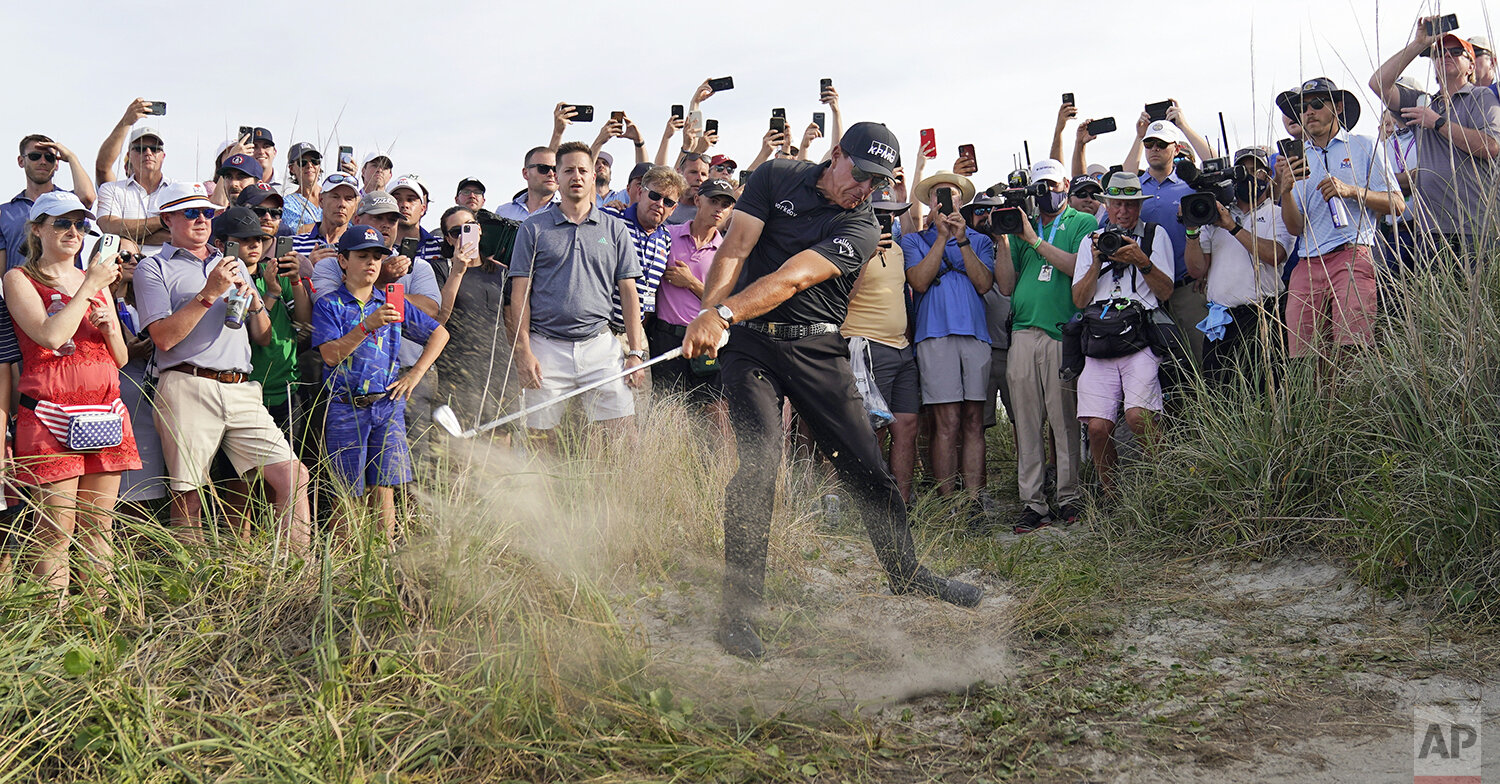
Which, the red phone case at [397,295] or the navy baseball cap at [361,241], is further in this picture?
the red phone case at [397,295]

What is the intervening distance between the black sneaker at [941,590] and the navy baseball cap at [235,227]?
352cm

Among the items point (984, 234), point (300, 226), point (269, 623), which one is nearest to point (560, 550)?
point (269, 623)

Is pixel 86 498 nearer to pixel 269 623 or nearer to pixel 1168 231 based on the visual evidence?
pixel 269 623

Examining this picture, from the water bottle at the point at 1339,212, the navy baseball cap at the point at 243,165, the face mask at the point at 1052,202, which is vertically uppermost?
the navy baseball cap at the point at 243,165

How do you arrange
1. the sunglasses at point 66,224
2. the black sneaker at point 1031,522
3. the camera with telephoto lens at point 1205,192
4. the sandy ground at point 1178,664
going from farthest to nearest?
the black sneaker at point 1031,522, the camera with telephoto lens at point 1205,192, the sunglasses at point 66,224, the sandy ground at point 1178,664

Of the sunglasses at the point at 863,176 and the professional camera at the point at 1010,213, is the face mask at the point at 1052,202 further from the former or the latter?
the sunglasses at the point at 863,176

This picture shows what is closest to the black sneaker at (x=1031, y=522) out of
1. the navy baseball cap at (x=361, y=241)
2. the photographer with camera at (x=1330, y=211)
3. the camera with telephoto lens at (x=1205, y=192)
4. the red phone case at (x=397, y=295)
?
the photographer with camera at (x=1330, y=211)

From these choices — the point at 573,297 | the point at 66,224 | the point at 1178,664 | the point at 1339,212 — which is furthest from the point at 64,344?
the point at 1339,212

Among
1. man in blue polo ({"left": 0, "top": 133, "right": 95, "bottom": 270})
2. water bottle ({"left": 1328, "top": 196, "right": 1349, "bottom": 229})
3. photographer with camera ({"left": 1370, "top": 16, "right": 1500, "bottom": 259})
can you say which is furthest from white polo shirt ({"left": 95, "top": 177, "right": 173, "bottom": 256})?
photographer with camera ({"left": 1370, "top": 16, "right": 1500, "bottom": 259})

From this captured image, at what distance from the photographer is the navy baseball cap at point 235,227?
5.37 meters

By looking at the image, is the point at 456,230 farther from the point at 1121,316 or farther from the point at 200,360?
the point at 1121,316

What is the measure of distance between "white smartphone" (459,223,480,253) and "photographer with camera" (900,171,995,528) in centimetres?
306

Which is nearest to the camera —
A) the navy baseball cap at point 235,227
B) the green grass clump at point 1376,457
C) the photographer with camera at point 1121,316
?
the green grass clump at point 1376,457

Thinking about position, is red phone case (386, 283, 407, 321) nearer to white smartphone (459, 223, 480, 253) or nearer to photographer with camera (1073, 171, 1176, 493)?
white smartphone (459, 223, 480, 253)
